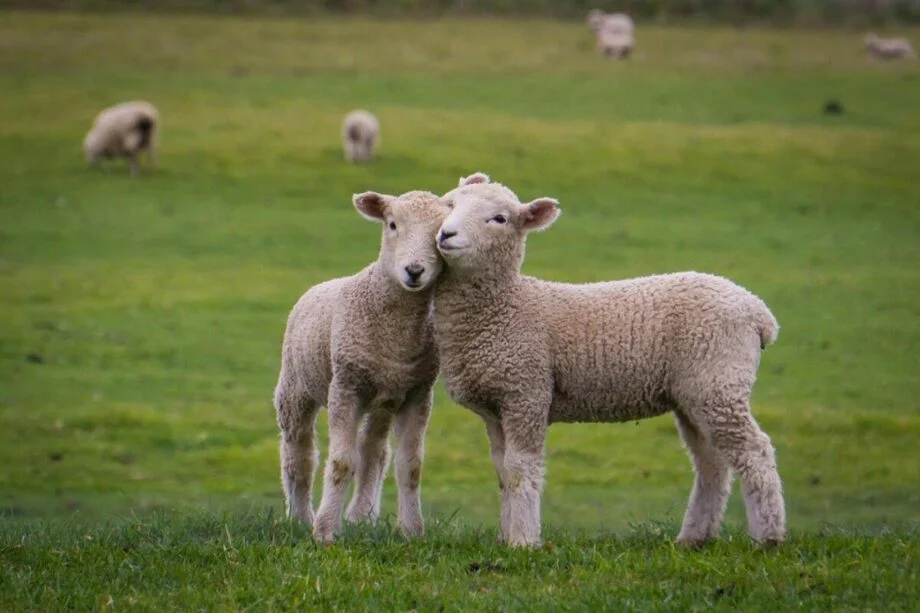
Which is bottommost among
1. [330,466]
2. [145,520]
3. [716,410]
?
[145,520]

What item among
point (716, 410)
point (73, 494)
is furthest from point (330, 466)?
point (73, 494)

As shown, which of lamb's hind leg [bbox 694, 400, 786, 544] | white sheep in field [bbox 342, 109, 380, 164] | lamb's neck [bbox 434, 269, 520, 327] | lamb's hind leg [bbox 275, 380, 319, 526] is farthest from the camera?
white sheep in field [bbox 342, 109, 380, 164]

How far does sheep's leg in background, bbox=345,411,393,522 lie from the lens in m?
8.66

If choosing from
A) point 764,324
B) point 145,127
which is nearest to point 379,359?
point 764,324

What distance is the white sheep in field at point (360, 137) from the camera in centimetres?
3138

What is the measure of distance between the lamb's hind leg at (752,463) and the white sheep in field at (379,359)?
5.50ft

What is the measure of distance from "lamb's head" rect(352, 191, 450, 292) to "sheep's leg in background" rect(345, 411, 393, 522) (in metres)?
0.88

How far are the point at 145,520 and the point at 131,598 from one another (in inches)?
90.3

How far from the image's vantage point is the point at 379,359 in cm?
823

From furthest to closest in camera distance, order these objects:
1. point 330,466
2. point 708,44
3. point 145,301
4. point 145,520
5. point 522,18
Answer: point 522,18 → point 708,44 → point 145,301 → point 145,520 → point 330,466

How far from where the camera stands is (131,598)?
6734 mm

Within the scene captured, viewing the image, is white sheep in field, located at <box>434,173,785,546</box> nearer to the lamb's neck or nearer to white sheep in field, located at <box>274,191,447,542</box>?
the lamb's neck

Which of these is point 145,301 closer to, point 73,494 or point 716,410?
point 73,494

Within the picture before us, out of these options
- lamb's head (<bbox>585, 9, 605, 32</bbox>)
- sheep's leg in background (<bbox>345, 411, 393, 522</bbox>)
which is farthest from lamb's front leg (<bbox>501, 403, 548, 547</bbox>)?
lamb's head (<bbox>585, 9, 605, 32</bbox>)
